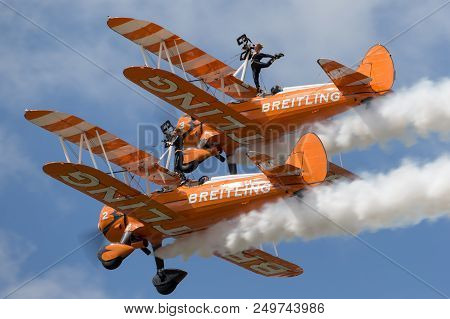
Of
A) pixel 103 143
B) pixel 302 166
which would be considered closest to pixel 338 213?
pixel 302 166

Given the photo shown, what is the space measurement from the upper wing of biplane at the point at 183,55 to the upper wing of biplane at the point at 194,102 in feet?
4.53

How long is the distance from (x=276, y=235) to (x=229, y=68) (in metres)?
5.67

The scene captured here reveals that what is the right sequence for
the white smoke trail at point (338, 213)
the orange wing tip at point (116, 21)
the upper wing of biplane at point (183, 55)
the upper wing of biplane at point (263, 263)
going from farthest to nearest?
the upper wing of biplane at point (263, 263) → the upper wing of biplane at point (183, 55) → the orange wing tip at point (116, 21) → the white smoke trail at point (338, 213)

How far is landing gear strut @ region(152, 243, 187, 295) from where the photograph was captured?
92.3 feet

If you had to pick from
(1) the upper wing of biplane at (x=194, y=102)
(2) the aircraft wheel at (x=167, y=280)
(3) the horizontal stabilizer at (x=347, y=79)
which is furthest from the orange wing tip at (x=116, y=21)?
(2) the aircraft wheel at (x=167, y=280)

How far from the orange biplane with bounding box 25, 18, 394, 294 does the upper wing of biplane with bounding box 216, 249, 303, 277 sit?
0.07ft

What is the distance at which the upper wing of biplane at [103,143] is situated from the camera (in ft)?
90.7

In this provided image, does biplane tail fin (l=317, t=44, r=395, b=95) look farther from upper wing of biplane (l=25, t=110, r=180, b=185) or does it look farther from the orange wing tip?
the orange wing tip

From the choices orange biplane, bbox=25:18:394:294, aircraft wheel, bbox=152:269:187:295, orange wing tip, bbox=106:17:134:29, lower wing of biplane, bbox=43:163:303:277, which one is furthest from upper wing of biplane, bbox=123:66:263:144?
aircraft wheel, bbox=152:269:187:295

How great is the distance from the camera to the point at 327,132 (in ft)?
94.2

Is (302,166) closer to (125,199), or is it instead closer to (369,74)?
(369,74)

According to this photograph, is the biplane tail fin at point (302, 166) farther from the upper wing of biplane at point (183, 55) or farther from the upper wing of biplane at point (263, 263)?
the upper wing of biplane at point (183, 55)

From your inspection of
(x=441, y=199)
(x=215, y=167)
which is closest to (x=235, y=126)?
(x=215, y=167)

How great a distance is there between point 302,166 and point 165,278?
4436 mm
